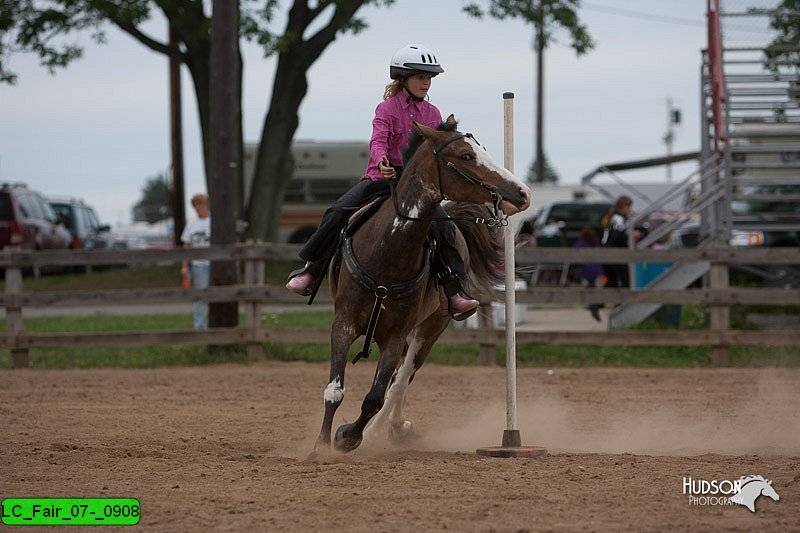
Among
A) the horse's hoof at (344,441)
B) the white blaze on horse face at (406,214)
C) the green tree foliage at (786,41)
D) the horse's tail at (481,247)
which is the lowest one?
the horse's hoof at (344,441)

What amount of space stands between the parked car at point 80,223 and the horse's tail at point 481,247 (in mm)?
25059

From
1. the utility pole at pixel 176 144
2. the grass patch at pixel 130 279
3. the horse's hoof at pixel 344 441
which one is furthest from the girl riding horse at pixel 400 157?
the utility pole at pixel 176 144

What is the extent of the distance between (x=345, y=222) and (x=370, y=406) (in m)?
1.41

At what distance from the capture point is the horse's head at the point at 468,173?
6.92 metres

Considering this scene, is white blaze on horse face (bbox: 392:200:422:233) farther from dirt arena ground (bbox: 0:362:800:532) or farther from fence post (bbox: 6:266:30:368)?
fence post (bbox: 6:266:30:368)

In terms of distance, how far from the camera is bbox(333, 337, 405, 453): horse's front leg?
7430 mm

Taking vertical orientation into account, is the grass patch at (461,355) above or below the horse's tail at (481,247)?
below

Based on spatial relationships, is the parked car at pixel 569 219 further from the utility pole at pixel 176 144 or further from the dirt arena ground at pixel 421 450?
the dirt arena ground at pixel 421 450

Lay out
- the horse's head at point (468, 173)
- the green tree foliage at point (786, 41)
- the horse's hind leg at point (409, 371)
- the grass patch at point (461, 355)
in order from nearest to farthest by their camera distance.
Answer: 1. the horse's head at point (468, 173)
2. the horse's hind leg at point (409, 371)
3. the grass patch at point (461, 355)
4. the green tree foliage at point (786, 41)

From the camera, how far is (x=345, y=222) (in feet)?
26.4

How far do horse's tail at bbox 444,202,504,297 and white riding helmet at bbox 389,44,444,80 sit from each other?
1412mm

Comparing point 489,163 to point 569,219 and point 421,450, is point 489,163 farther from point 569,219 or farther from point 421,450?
point 569,219

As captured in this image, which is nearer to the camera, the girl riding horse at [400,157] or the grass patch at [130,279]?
the girl riding horse at [400,157]

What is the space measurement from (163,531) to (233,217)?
32.5ft
